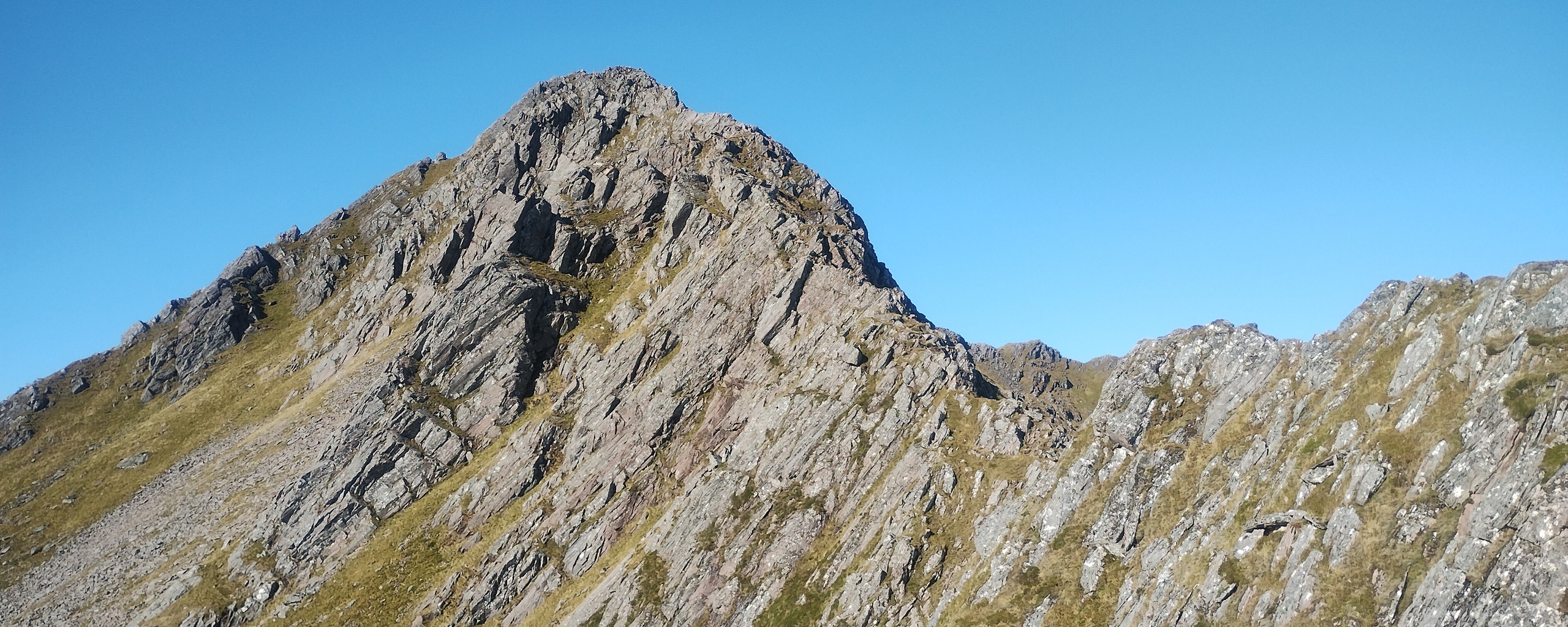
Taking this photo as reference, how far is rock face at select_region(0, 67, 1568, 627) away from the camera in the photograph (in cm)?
3509

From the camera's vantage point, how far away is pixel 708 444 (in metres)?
81.4

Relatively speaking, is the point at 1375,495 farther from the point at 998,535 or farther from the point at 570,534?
the point at 570,534

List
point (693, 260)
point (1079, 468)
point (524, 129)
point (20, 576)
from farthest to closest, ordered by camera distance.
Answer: point (524, 129)
point (693, 260)
point (20, 576)
point (1079, 468)

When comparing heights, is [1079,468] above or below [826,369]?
below

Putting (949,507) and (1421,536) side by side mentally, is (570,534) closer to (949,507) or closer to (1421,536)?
(949,507)

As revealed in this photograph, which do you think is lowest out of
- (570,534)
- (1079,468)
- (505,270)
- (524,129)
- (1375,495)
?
(570,534)

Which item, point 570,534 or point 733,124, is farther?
point 733,124

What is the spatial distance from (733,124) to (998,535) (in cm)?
10165

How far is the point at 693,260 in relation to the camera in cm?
10744

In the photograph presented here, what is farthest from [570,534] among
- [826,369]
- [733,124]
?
[733,124]

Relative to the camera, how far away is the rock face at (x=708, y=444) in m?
35.1

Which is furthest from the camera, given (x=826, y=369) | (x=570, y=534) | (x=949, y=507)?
(x=826, y=369)

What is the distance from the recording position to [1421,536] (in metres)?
31.3

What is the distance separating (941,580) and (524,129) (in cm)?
12486
